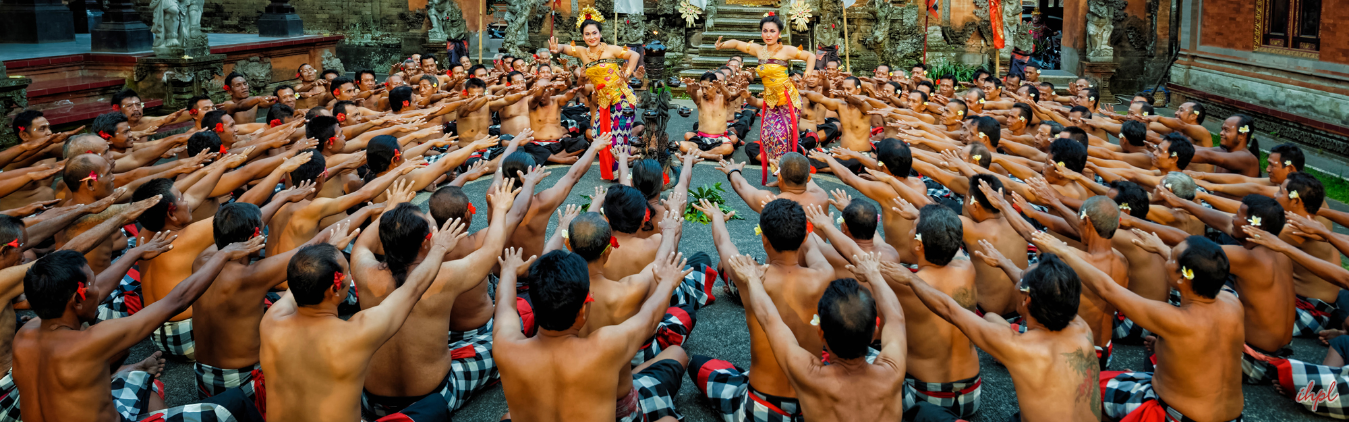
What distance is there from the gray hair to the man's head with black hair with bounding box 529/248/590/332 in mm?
4811

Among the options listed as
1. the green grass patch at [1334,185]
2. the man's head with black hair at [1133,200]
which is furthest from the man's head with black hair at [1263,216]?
the green grass patch at [1334,185]

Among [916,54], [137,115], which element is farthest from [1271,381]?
[916,54]

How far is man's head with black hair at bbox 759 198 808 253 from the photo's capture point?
4375 mm

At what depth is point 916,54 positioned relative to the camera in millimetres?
21125

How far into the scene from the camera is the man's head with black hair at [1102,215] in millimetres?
4840

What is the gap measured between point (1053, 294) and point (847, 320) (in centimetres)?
95

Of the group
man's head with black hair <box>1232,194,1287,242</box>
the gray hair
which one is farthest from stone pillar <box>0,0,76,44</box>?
man's head with black hair <box>1232,194,1287,242</box>

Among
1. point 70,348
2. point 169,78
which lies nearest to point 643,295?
point 70,348

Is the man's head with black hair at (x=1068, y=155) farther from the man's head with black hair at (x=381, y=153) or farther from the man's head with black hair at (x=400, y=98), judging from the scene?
the man's head with black hair at (x=400, y=98)

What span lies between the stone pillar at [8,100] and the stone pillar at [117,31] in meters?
4.91

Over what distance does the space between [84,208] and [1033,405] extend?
616cm

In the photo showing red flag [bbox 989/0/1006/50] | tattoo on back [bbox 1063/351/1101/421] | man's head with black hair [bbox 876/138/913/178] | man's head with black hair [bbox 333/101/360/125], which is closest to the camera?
tattoo on back [bbox 1063/351/1101/421]

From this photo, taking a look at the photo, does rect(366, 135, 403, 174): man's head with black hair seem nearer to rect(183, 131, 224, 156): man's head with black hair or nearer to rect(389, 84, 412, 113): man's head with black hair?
rect(183, 131, 224, 156): man's head with black hair

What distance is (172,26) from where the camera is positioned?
13.8 meters
